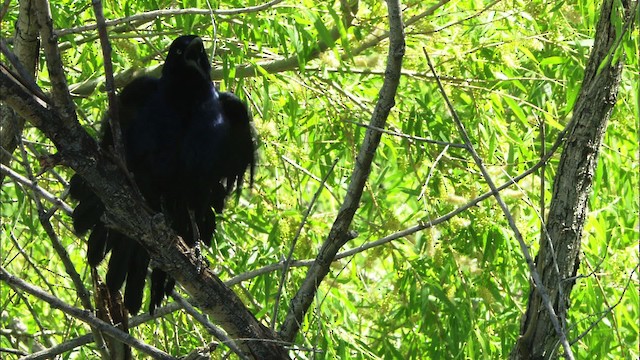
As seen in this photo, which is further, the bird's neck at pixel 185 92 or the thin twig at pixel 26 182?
the bird's neck at pixel 185 92

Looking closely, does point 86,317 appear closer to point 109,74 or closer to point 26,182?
point 26,182

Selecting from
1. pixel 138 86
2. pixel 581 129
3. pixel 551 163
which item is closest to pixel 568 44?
pixel 551 163

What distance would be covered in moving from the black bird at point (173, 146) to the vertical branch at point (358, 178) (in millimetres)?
633

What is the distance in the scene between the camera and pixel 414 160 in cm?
414

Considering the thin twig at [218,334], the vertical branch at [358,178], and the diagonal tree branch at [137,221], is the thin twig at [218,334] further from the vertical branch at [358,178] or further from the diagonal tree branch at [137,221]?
the vertical branch at [358,178]

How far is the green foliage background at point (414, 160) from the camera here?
3768 millimetres

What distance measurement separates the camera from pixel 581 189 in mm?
3092

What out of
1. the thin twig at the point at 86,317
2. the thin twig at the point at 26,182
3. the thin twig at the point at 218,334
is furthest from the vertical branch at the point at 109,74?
the thin twig at the point at 218,334

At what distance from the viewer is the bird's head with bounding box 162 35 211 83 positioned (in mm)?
3506

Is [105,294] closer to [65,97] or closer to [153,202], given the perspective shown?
[153,202]

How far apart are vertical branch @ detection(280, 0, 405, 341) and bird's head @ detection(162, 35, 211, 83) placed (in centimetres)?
100

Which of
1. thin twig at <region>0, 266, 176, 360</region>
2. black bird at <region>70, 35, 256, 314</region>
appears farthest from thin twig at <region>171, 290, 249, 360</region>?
black bird at <region>70, 35, 256, 314</region>

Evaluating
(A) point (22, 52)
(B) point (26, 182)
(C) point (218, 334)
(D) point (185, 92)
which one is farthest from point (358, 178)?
(A) point (22, 52)

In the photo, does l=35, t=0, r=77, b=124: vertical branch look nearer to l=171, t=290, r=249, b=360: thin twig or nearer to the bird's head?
l=171, t=290, r=249, b=360: thin twig
